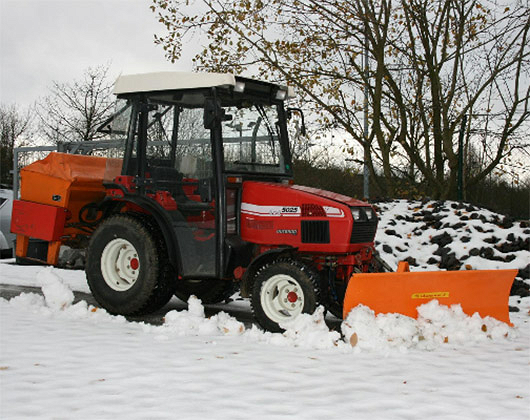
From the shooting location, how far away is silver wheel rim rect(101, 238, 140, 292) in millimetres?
7359

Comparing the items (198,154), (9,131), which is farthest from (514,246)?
(9,131)

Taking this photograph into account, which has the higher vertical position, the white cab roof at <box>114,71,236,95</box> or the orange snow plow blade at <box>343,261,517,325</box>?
the white cab roof at <box>114,71,236,95</box>

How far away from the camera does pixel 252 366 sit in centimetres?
528

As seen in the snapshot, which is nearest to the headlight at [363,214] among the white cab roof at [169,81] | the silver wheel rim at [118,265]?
the white cab roof at [169,81]

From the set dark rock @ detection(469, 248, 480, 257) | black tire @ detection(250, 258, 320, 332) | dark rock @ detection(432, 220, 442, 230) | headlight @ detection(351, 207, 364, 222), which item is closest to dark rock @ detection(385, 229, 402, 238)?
dark rock @ detection(432, 220, 442, 230)

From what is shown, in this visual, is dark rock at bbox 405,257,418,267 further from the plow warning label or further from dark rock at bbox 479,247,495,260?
the plow warning label

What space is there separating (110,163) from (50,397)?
11.9 feet

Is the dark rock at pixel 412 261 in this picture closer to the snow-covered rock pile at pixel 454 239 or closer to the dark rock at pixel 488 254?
the snow-covered rock pile at pixel 454 239

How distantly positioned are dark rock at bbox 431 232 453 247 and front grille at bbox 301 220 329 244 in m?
5.50

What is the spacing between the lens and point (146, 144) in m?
7.23

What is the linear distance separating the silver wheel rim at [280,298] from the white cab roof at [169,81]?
199 centimetres

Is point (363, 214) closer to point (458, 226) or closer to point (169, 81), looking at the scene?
point (169, 81)

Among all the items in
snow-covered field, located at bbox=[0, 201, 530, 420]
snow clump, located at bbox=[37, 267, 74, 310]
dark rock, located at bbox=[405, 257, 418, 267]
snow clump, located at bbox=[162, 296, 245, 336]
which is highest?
dark rock, located at bbox=[405, 257, 418, 267]

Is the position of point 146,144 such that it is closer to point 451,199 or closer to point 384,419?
point 384,419
